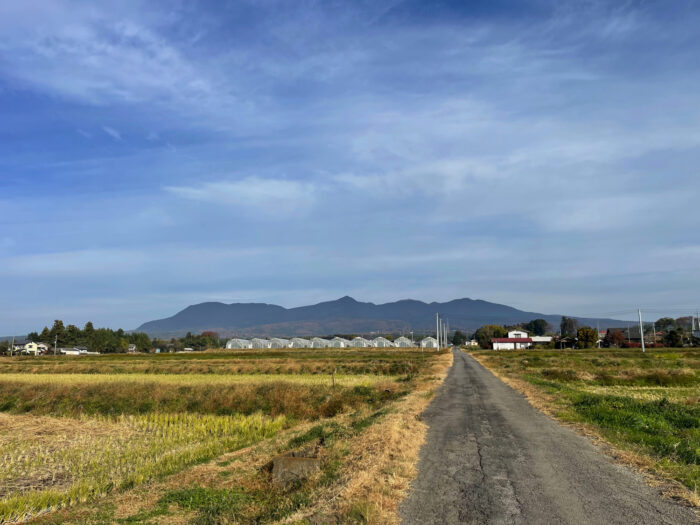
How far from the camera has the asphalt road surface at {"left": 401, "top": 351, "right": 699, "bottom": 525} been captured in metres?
7.88

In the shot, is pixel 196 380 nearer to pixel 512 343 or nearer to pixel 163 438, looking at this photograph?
pixel 163 438

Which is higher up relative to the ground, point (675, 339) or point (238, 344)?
point (675, 339)

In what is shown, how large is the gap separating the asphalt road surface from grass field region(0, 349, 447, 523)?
203cm

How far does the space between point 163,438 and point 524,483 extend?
1449 centimetres

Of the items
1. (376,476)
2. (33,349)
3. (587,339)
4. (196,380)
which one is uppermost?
(376,476)

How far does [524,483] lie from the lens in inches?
381

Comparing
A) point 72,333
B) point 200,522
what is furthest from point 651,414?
point 72,333

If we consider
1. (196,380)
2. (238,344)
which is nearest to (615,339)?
(196,380)

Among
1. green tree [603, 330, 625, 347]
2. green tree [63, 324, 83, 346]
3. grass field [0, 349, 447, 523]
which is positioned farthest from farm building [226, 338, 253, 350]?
grass field [0, 349, 447, 523]

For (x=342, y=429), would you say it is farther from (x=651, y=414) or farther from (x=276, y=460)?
(x=651, y=414)

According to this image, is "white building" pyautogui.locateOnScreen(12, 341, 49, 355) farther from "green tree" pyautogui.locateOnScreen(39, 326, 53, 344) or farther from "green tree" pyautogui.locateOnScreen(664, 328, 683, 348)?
"green tree" pyautogui.locateOnScreen(664, 328, 683, 348)

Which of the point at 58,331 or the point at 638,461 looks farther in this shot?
the point at 58,331

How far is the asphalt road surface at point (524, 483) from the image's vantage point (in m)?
7.88

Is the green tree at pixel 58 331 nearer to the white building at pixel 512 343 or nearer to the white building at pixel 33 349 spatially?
the white building at pixel 33 349
